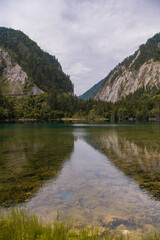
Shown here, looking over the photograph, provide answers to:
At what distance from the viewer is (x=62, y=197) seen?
43.0 ft

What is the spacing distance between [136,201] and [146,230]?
3.69 m

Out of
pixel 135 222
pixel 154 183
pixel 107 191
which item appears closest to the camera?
pixel 135 222

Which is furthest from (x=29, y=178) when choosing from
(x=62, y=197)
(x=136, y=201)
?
(x=136, y=201)

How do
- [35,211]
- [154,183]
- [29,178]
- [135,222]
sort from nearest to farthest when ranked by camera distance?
[135,222] < [35,211] < [154,183] < [29,178]

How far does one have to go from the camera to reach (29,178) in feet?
57.1

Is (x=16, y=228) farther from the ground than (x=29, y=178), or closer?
farther from the ground

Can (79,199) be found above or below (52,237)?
below

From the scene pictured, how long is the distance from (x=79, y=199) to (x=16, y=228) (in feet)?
20.8

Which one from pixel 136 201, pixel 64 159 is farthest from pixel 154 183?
pixel 64 159

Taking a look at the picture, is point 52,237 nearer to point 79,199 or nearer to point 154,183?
point 79,199

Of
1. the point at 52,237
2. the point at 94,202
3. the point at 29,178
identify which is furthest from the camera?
the point at 29,178

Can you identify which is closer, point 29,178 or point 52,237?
point 52,237

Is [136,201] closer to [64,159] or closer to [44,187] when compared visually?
[44,187]

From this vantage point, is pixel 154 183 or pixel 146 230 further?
pixel 154 183
